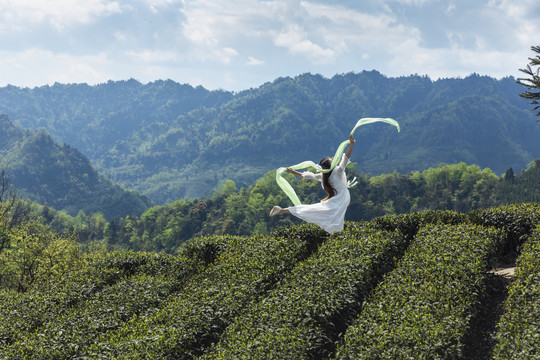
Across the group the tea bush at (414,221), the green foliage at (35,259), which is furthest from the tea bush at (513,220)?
the green foliage at (35,259)

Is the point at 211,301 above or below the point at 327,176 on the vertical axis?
below

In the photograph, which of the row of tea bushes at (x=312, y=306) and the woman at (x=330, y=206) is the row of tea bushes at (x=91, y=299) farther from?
the row of tea bushes at (x=312, y=306)

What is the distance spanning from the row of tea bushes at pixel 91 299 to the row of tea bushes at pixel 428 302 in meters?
6.39

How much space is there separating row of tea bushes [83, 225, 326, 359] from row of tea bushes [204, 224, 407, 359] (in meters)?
A: 0.57

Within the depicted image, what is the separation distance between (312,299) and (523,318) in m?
4.11

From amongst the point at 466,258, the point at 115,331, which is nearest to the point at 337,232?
the point at 466,258

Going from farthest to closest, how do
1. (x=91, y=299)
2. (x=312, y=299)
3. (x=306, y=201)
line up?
1. (x=306, y=201)
2. (x=91, y=299)
3. (x=312, y=299)

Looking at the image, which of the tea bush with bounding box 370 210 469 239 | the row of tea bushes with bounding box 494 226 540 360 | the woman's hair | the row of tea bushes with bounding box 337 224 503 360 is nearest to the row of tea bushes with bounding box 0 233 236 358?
the woman's hair

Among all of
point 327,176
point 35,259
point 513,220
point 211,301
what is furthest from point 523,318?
point 35,259

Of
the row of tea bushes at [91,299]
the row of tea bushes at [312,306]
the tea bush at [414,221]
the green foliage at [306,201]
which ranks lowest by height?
the green foliage at [306,201]

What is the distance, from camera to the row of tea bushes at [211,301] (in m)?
10.2

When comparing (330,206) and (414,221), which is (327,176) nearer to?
(330,206)

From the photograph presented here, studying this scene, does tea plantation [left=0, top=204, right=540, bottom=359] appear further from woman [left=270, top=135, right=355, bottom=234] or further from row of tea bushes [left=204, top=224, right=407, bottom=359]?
woman [left=270, top=135, right=355, bottom=234]

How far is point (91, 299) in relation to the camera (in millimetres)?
14125
